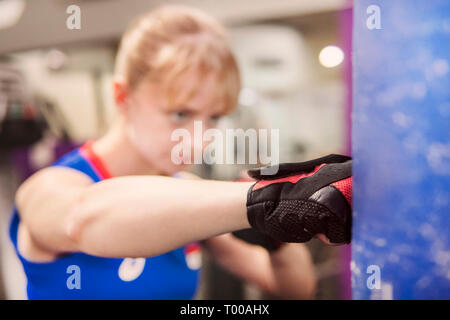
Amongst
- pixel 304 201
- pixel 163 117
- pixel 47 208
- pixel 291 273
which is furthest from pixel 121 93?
pixel 291 273

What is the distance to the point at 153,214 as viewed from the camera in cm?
47

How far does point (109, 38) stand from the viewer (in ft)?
2.32

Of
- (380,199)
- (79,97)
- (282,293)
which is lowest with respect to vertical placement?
(282,293)

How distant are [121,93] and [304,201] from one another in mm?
352

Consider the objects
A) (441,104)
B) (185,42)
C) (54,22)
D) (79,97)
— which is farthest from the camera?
(79,97)

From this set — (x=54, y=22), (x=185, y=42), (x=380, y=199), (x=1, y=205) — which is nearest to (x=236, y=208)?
(x=380, y=199)

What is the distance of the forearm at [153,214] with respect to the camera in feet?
1.51

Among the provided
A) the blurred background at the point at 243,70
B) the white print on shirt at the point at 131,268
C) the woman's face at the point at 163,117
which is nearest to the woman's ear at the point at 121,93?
the woman's face at the point at 163,117

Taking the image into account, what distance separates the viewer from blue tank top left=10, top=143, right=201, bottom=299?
23.6 inches

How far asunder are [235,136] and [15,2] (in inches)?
19.6

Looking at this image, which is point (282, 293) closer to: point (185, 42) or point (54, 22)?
Result: point (185, 42)

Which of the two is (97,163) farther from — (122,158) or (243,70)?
(243,70)

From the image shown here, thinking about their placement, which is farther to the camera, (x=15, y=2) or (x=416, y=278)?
(x=15, y=2)

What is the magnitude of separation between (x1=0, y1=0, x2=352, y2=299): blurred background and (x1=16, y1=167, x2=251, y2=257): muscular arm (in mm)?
181
